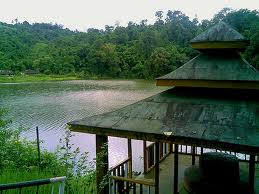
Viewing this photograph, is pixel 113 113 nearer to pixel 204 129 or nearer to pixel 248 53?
pixel 204 129

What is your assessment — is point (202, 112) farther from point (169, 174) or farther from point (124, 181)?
point (169, 174)

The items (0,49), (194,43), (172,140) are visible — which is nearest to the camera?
(172,140)

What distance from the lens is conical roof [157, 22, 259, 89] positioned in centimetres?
471

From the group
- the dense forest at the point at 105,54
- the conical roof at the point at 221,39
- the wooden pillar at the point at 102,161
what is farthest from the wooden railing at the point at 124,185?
the dense forest at the point at 105,54

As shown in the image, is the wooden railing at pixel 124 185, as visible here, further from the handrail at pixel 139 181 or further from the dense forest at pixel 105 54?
the dense forest at pixel 105 54

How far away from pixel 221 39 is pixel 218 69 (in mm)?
538

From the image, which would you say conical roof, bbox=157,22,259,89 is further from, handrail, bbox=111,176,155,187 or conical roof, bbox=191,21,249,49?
handrail, bbox=111,176,155,187

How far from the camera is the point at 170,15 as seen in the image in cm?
8656

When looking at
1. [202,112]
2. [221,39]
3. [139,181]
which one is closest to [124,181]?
[139,181]

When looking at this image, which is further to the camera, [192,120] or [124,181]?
[124,181]

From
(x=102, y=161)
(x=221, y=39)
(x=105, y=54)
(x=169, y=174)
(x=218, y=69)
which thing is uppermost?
(x=105, y=54)

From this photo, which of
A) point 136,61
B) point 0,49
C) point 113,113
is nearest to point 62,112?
point 113,113

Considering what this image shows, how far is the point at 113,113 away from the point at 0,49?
223 feet

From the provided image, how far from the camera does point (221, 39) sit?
202 inches
